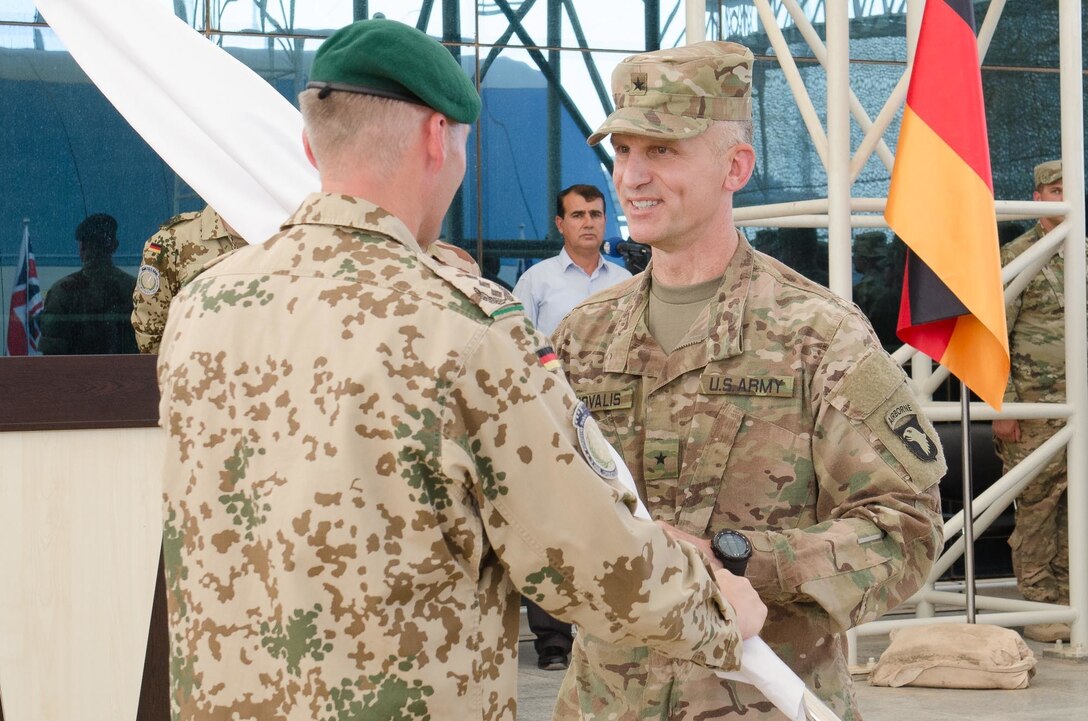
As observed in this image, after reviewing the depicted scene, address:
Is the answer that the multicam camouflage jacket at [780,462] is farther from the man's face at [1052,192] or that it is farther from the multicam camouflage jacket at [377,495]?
the man's face at [1052,192]

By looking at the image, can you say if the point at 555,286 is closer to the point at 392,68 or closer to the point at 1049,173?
the point at 1049,173

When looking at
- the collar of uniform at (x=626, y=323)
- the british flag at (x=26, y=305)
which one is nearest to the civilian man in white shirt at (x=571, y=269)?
the british flag at (x=26, y=305)

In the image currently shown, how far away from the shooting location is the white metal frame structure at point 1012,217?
4.81 meters

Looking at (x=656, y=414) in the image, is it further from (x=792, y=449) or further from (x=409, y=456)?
(x=409, y=456)

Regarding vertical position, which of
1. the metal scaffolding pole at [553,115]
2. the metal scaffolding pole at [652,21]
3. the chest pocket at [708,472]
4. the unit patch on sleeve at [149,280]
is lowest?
the chest pocket at [708,472]

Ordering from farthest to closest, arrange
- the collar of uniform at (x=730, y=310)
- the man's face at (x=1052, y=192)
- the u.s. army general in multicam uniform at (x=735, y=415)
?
the man's face at (x=1052, y=192) < the collar of uniform at (x=730, y=310) < the u.s. army general in multicam uniform at (x=735, y=415)

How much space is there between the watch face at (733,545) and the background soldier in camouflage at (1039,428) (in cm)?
461

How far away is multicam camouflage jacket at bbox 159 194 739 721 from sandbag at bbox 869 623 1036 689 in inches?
152

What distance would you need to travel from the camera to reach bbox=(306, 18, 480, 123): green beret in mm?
1624

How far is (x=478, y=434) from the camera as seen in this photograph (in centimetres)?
154

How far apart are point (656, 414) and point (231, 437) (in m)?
0.85

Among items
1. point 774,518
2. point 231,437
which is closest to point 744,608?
point 774,518

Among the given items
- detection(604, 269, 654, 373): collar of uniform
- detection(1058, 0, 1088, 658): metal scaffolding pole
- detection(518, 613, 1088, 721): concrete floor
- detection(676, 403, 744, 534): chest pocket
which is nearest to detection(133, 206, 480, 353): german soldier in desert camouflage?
detection(518, 613, 1088, 721): concrete floor

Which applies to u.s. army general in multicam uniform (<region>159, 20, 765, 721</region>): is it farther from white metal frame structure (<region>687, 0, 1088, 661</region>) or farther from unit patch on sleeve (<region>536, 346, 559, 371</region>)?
white metal frame structure (<region>687, 0, 1088, 661</region>)
